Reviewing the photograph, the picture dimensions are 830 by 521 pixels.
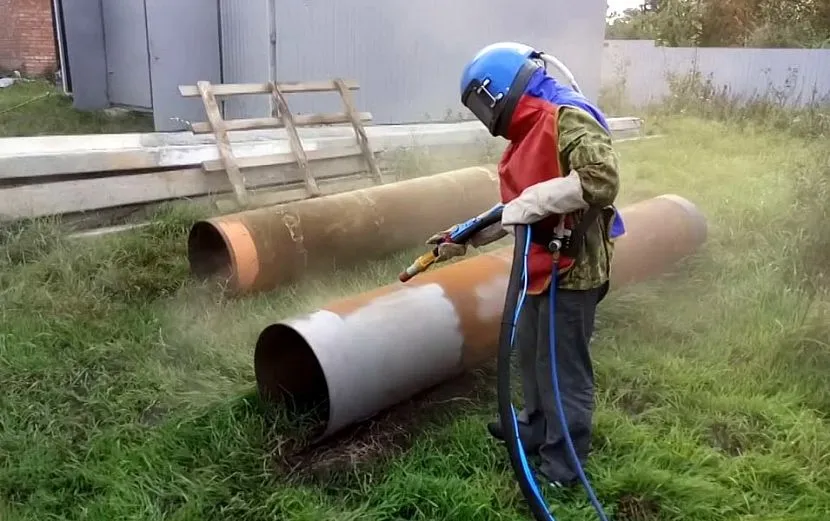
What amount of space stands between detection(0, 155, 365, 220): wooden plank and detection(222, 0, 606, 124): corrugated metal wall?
2.69 meters

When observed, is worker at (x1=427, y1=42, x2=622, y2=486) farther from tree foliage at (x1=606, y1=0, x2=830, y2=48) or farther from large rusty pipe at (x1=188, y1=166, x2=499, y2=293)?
tree foliage at (x1=606, y1=0, x2=830, y2=48)

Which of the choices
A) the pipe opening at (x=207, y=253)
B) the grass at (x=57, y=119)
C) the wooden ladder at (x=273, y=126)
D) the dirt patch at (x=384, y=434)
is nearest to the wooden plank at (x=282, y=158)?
the wooden ladder at (x=273, y=126)

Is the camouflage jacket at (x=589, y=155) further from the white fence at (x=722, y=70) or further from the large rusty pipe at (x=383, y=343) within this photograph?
the white fence at (x=722, y=70)

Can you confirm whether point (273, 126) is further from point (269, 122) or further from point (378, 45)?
point (378, 45)

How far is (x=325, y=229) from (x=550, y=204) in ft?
7.42

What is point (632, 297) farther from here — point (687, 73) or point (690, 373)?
point (687, 73)

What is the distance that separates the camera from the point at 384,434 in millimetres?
2984

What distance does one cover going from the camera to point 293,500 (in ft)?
8.41

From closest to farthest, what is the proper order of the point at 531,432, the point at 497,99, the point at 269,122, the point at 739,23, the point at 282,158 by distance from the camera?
the point at 497,99 < the point at 531,432 < the point at 282,158 < the point at 269,122 < the point at 739,23

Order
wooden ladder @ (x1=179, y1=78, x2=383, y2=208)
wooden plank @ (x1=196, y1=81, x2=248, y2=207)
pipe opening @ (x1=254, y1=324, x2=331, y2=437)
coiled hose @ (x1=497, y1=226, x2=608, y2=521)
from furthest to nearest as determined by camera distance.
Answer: wooden ladder @ (x1=179, y1=78, x2=383, y2=208) < wooden plank @ (x1=196, y1=81, x2=248, y2=207) < pipe opening @ (x1=254, y1=324, x2=331, y2=437) < coiled hose @ (x1=497, y1=226, x2=608, y2=521)

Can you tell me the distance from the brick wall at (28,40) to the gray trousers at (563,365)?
15092 mm

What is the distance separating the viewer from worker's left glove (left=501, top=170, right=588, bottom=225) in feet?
7.46

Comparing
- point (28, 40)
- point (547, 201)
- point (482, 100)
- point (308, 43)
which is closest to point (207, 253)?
point (482, 100)

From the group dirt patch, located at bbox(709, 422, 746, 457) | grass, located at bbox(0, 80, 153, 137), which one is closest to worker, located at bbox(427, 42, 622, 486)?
dirt patch, located at bbox(709, 422, 746, 457)
